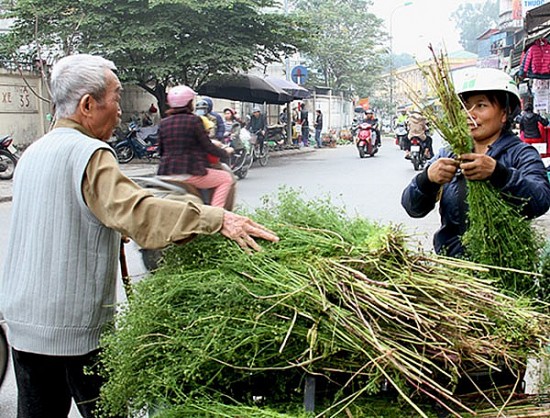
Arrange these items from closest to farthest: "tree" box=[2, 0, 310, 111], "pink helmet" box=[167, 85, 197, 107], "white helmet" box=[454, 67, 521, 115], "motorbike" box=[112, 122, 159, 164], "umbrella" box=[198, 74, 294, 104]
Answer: "white helmet" box=[454, 67, 521, 115], "pink helmet" box=[167, 85, 197, 107], "tree" box=[2, 0, 310, 111], "motorbike" box=[112, 122, 159, 164], "umbrella" box=[198, 74, 294, 104]

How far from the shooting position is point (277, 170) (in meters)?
16.6

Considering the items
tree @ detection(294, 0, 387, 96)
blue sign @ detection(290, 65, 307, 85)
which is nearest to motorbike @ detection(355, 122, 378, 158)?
blue sign @ detection(290, 65, 307, 85)

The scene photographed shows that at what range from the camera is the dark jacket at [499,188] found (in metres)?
1.93

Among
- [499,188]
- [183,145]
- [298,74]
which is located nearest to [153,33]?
[298,74]

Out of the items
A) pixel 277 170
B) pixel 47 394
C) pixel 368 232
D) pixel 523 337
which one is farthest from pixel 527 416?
pixel 277 170

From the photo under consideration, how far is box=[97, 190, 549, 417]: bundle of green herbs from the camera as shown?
57.3 inches

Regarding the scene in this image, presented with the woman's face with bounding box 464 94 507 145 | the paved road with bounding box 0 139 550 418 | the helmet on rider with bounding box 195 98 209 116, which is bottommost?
the paved road with bounding box 0 139 550 418

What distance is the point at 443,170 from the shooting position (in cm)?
200

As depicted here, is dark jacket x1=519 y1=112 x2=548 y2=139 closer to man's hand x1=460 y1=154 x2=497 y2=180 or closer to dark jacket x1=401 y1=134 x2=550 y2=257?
dark jacket x1=401 y1=134 x2=550 y2=257

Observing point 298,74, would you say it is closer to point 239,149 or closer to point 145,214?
point 239,149

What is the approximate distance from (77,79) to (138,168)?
13.9 meters

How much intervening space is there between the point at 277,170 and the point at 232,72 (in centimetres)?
372

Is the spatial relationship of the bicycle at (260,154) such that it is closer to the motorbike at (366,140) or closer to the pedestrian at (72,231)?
the motorbike at (366,140)

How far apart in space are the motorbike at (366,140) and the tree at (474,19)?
225 feet
